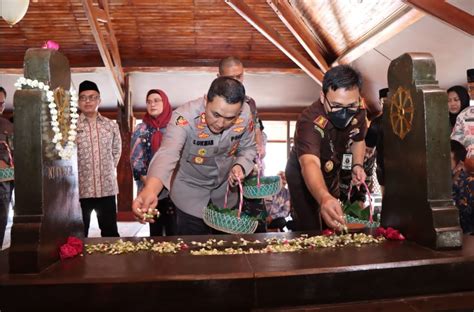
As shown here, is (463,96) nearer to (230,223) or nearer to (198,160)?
(198,160)

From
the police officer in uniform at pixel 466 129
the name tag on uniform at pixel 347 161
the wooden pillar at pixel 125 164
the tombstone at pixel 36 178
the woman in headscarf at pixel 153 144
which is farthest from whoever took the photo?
the wooden pillar at pixel 125 164

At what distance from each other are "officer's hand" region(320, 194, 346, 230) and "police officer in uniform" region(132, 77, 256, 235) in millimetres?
509

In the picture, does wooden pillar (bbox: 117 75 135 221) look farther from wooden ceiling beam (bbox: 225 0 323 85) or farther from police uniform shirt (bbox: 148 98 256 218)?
police uniform shirt (bbox: 148 98 256 218)

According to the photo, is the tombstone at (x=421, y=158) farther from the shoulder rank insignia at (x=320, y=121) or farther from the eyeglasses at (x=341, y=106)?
the shoulder rank insignia at (x=320, y=121)

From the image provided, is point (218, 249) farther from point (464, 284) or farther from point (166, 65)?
point (166, 65)

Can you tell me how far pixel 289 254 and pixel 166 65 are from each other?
23.5ft

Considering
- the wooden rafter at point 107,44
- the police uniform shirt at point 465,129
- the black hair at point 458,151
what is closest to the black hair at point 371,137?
the black hair at point 458,151

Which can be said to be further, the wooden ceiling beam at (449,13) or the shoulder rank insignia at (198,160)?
the wooden ceiling beam at (449,13)

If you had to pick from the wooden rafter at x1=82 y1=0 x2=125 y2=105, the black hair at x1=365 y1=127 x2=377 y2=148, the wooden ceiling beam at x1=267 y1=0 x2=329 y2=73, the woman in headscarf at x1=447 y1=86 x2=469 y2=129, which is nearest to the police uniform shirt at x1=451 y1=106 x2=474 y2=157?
the woman in headscarf at x1=447 y1=86 x2=469 y2=129

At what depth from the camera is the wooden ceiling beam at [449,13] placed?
460 centimetres

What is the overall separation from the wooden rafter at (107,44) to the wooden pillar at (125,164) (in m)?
0.15

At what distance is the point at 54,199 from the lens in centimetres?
147

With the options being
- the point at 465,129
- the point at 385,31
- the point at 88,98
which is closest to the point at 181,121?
the point at 88,98

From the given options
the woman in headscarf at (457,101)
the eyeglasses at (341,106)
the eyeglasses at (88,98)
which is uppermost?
the eyeglasses at (88,98)
